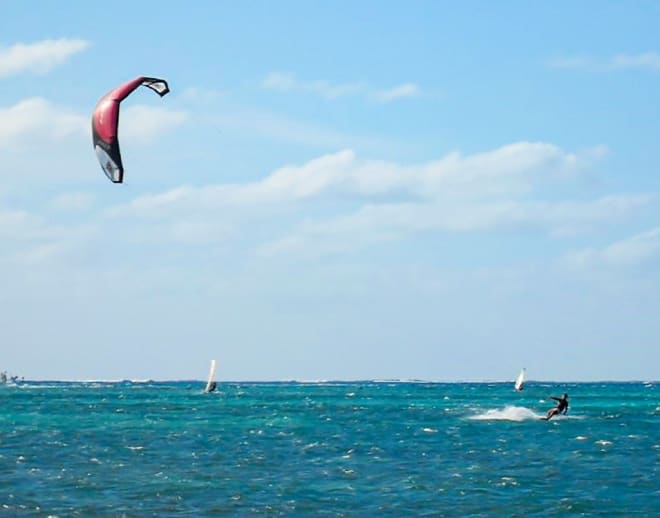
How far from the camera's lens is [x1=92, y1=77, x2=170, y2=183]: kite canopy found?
23.7 metres

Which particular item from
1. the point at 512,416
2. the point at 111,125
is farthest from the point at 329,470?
the point at 512,416

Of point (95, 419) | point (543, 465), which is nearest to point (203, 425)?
point (95, 419)

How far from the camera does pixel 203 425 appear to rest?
56906mm

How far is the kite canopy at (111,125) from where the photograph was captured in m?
23.7

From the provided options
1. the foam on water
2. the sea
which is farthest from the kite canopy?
the foam on water

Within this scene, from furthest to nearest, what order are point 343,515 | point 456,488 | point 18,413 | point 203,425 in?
1. point 18,413
2. point 203,425
3. point 456,488
4. point 343,515

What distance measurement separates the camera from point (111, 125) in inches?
961

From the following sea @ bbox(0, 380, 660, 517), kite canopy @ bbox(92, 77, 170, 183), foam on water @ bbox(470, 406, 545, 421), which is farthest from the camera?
foam on water @ bbox(470, 406, 545, 421)

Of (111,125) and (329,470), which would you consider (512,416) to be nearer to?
(329,470)

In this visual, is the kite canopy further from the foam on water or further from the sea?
the foam on water

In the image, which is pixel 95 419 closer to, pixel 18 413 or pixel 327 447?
pixel 18 413

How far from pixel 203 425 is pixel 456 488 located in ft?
92.5

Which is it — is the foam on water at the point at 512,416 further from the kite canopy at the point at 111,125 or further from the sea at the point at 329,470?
the kite canopy at the point at 111,125

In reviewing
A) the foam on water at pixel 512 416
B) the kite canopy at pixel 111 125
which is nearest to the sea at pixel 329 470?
the foam on water at pixel 512 416
